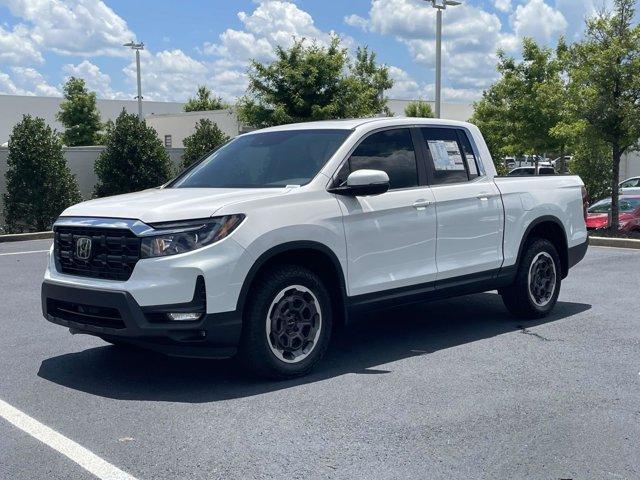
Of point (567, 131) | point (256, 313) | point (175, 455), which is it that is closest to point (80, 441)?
point (175, 455)

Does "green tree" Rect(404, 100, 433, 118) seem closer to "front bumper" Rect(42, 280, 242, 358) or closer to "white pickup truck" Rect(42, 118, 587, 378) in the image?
"white pickup truck" Rect(42, 118, 587, 378)

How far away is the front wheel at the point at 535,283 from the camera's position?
26.4ft

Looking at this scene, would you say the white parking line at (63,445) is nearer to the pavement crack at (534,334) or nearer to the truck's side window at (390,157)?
the truck's side window at (390,157)

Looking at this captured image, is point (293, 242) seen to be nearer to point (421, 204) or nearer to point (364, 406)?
point (364, 406)

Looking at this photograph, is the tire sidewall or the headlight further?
the tire sidewall

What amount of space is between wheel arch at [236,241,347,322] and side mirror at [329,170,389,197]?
0.49 m

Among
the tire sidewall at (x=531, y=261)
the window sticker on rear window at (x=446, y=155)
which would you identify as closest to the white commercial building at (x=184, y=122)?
the tire sidewall at (x=531, y=261)

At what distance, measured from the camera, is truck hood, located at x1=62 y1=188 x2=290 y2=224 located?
5598 mm

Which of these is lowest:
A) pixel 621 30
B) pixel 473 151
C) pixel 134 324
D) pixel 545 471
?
pixel 545 471

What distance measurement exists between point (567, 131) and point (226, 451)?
18411mm

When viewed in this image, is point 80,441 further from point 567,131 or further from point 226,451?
point 567,131

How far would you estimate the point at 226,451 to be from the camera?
180 inches

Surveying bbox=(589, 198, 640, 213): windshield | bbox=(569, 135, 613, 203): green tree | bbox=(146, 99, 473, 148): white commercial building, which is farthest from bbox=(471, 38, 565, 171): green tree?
bbox=(146, 99, 473, 148): white commercial building

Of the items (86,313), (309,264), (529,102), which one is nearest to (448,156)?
(309,264)
